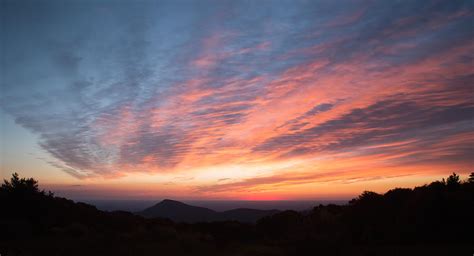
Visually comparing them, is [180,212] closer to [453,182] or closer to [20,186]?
[20,186]

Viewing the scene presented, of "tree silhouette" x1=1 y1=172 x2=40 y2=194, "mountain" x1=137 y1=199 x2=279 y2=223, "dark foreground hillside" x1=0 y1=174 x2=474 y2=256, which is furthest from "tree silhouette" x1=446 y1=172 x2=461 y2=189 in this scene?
"mountain" x1=137 y1=199 x2=279 y2=223

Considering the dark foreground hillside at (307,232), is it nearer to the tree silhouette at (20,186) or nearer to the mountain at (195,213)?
the tree silhouette at (20,186)

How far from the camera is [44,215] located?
74.5 ft

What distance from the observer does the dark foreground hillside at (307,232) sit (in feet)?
47.1

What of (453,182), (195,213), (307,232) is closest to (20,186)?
(307,232)

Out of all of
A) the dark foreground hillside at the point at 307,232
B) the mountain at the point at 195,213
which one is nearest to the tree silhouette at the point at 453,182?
the dark foreground hillside at the point at 307,232

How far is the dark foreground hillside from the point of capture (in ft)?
47.1

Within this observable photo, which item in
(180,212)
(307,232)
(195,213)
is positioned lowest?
(195,213)

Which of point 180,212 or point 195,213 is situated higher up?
point 180,212

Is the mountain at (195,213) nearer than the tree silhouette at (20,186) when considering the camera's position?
No

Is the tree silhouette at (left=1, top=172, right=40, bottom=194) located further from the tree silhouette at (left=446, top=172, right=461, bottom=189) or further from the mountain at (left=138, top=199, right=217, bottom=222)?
the mountain at (left=138, top=199, right=217, bottom=222)

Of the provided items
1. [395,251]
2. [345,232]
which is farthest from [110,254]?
[345,232]

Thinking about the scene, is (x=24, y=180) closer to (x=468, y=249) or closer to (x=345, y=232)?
(x=345, y=232)

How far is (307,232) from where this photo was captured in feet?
65.1
